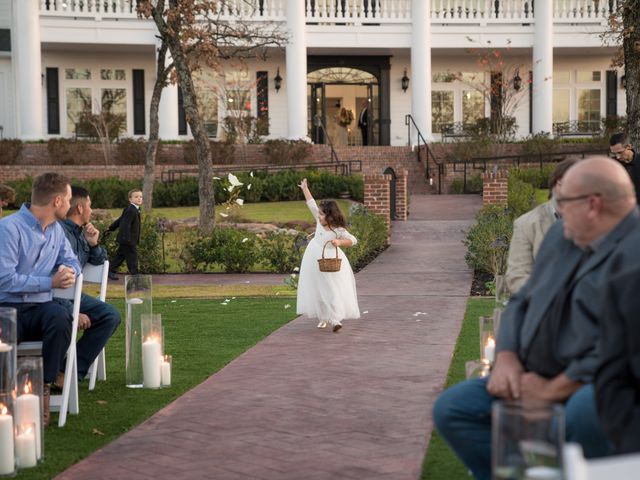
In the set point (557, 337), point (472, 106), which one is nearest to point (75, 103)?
point (472, 106)

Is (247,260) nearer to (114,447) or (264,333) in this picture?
(264,333)

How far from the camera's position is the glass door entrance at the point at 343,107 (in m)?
37.6

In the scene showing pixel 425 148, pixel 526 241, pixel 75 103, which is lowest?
pixel 526 241

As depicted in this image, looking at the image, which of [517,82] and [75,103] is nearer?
[517,82]

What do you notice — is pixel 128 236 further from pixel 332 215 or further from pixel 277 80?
pixel 277 80

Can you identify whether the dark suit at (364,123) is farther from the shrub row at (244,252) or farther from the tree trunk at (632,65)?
the tree trunk at (632,65)

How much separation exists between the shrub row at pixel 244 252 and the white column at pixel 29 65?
16.5 metres

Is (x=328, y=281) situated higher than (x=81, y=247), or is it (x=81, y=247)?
(x=81, y=247)

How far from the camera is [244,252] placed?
18188 millimetres

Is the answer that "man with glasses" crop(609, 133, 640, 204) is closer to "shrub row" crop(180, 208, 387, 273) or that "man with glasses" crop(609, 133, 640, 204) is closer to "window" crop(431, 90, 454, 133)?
"shrub row" crop(180, 208, 387, 273)

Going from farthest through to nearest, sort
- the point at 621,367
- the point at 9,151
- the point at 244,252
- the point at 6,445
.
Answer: the point at 9,151 < the point at 244,252 < the point at 6,445 < the point at 621,367

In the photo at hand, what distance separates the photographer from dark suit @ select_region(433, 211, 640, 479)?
4.52m

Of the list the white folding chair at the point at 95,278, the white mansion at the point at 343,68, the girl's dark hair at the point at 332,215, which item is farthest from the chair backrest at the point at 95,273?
the white mansion at the point at 343,68

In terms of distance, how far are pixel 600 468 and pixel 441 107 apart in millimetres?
35681
